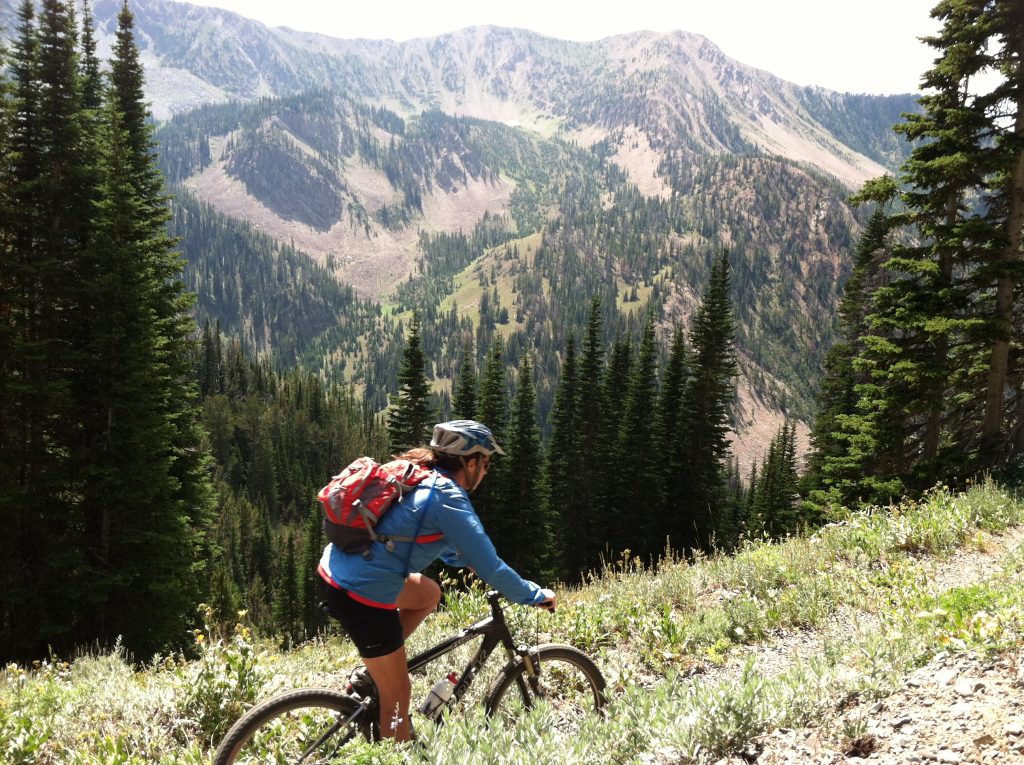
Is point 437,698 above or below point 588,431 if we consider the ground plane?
above

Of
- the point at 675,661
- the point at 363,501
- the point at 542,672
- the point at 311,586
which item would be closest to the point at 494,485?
the point at 311,586

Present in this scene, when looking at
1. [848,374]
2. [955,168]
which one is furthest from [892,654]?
[848,374]

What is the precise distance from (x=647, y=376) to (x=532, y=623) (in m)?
35.2

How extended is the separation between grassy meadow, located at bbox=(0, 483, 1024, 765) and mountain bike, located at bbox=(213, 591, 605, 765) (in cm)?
30

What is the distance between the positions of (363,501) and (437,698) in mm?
1670

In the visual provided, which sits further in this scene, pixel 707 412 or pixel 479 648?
pixel 707 412

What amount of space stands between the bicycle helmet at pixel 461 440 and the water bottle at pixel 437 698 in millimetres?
1648

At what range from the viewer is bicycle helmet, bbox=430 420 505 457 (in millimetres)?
4324

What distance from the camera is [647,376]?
4119 cm

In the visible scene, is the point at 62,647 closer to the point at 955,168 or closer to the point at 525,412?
the point at 955,168

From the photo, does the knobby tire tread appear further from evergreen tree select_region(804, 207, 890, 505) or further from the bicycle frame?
evergreen tree select_region(804, 207, 890, 505)

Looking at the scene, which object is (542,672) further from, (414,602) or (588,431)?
(588,431)

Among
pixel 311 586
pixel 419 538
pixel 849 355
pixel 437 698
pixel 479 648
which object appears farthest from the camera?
pixel 311 586

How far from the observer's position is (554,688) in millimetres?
5656
